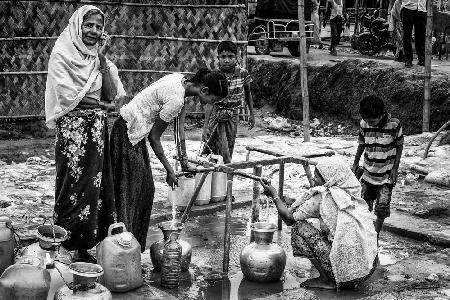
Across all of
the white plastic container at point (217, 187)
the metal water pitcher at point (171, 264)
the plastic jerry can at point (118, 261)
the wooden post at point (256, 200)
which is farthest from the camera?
the white plastic container at point (217, 187)

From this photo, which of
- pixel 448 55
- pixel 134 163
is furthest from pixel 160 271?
pixel 448 55

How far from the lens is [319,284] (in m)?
5.37

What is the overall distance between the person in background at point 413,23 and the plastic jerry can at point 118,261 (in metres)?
9.24

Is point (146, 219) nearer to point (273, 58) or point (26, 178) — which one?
point (26, 178)

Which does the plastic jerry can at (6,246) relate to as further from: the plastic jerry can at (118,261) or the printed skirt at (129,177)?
the printed skirt at (129,177)

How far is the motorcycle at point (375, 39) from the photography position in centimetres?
1673

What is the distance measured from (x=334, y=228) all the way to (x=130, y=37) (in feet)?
24.5

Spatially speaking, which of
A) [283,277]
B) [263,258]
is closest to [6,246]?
[263,258]

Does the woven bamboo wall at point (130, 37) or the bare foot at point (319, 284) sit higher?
the woven bamboo wall at point (130, 37)

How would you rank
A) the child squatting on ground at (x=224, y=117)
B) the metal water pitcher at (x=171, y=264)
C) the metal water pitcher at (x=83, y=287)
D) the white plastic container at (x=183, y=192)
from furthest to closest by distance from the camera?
1. the child squatting on ground at (x=224, y=117)
2. the white plastic container at (x=183, y=192)
3. the metal water pitcher at (x=171, y=264)
4. the metal water pitcher at (x=83, y=287)

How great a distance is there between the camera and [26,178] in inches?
341

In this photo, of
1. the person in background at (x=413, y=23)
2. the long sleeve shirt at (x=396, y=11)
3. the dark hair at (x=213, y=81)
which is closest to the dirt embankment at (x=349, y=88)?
the person in background at (x=413, y=23)

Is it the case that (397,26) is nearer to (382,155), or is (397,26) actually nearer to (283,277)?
(382,155)

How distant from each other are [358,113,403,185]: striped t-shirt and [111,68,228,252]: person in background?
1.53 metres
